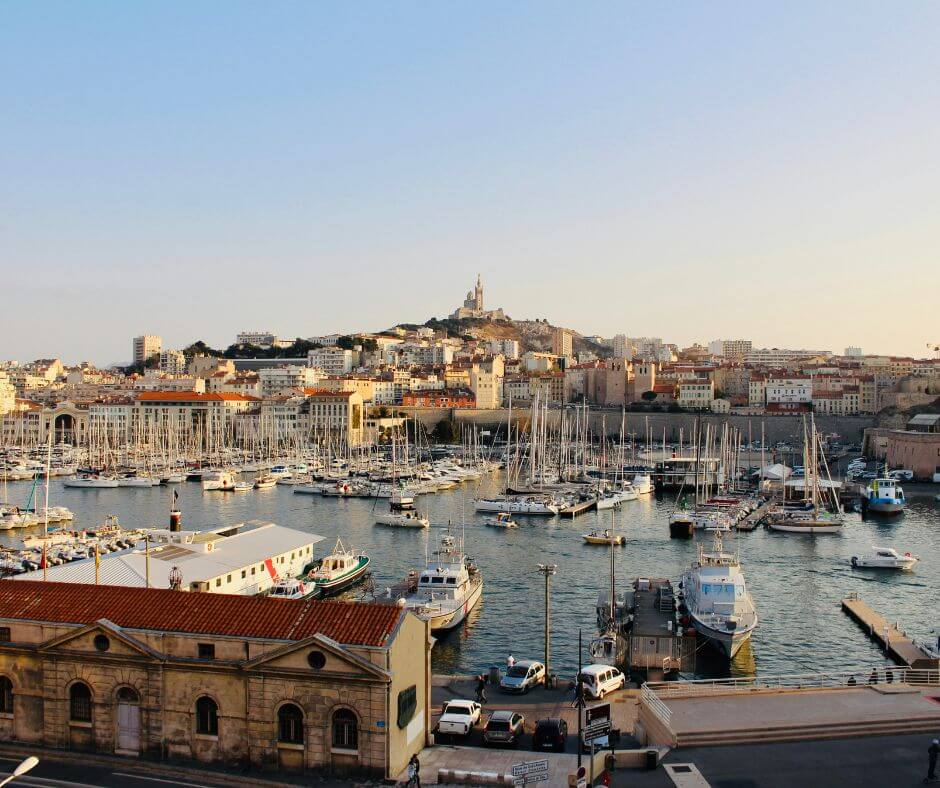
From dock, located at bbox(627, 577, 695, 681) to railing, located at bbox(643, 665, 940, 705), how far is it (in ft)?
2.64

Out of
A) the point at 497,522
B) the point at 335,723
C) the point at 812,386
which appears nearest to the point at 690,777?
the point at 335,723

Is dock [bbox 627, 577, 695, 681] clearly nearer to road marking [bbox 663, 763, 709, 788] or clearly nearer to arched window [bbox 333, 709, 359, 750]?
road marking [bbox 663, 763, 709, 788]

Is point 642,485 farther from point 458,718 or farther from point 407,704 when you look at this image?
point 407,704

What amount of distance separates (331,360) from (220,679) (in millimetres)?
100152

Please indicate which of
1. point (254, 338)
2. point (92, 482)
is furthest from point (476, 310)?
point (92, 482)

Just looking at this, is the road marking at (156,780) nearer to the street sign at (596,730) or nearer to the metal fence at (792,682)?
the street sign at (596,730)

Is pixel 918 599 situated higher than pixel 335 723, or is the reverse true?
pixel 335 723

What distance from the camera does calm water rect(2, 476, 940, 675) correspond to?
703 inches

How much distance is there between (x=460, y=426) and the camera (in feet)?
257

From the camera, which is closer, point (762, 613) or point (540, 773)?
point (540, 773)

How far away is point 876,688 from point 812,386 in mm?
75781

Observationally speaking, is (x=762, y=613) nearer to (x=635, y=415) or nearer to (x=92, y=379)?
(x=635, y=415)

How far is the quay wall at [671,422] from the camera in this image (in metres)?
69.4

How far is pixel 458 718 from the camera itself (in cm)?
1124
